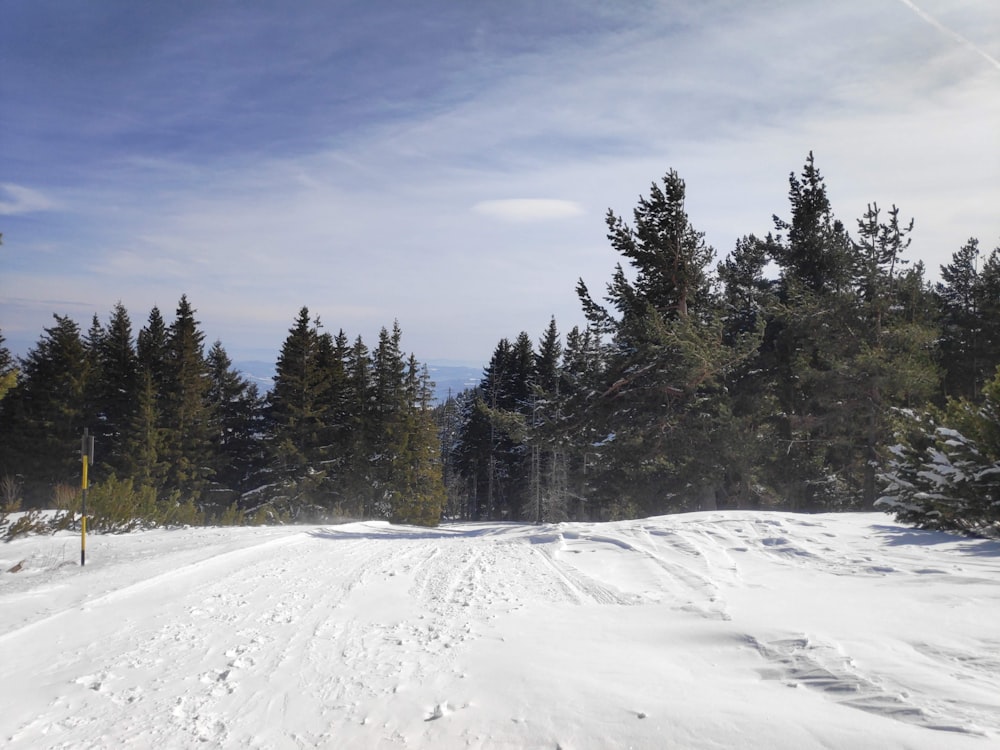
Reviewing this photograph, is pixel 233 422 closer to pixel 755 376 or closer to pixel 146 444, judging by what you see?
pixel 146 444

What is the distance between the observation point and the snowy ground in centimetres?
333

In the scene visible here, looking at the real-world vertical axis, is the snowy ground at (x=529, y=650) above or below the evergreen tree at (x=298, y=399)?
below

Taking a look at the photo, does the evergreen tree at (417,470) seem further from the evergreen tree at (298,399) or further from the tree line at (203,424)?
the evergreen tree at (298,399)

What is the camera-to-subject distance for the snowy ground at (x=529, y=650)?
3328 mm

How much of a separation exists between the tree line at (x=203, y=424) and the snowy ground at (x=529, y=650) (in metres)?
26.3

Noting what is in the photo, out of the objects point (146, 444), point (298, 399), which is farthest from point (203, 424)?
point (298, 399)

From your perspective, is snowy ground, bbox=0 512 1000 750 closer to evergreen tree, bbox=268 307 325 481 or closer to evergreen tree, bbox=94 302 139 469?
evergreen tree, bbox=268 307 325 481

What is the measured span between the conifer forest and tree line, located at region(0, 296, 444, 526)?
132 millimetres

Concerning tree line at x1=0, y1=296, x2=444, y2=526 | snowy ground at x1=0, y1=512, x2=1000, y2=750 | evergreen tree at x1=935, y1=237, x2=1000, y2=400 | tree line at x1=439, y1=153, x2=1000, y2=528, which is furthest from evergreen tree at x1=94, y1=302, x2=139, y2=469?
evergreen tree at x1=935, y1=237, x2=1000, y2=400

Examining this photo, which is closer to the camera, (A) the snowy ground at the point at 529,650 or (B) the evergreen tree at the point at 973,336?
(A) the snowy ground at the point at 529,650

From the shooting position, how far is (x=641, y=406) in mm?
19922

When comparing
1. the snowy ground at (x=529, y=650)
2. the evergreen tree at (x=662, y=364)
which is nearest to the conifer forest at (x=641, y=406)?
the evergreen tree at (x=662, y=364)

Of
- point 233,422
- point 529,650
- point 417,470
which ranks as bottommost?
point 417,470

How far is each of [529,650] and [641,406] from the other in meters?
15.9
